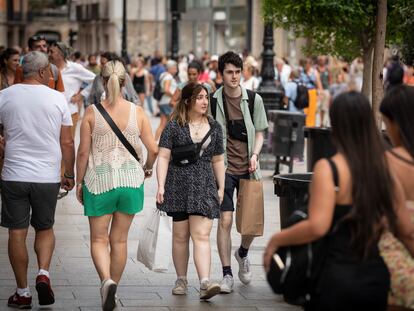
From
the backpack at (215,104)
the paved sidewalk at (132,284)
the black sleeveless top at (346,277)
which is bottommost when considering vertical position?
the paved sidewalk at (132,284)

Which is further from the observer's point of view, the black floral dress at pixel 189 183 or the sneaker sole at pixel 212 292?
the black floral dress at pixel 189 183

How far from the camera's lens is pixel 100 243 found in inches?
326

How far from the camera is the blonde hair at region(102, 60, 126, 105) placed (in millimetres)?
8180

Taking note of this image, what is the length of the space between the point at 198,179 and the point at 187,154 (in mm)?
195

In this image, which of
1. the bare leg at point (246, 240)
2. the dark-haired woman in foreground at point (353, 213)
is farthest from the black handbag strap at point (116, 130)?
the dark-haired woman in foreground at point (353, 213)

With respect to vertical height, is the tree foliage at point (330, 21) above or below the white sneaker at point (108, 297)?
above

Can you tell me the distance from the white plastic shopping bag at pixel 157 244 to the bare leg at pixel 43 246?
0.75 metres

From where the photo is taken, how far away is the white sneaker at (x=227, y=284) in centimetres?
897

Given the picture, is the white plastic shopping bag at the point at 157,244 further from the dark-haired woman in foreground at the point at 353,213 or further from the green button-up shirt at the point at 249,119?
the dark-haired woman in foreground at the point at 353,213

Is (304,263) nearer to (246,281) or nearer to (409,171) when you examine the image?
(409,171)

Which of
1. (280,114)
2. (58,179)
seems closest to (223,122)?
(58,179)

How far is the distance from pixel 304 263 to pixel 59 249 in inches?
229

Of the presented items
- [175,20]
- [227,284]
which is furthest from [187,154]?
[175,20]

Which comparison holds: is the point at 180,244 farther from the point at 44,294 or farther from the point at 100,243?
the point at 44,294
